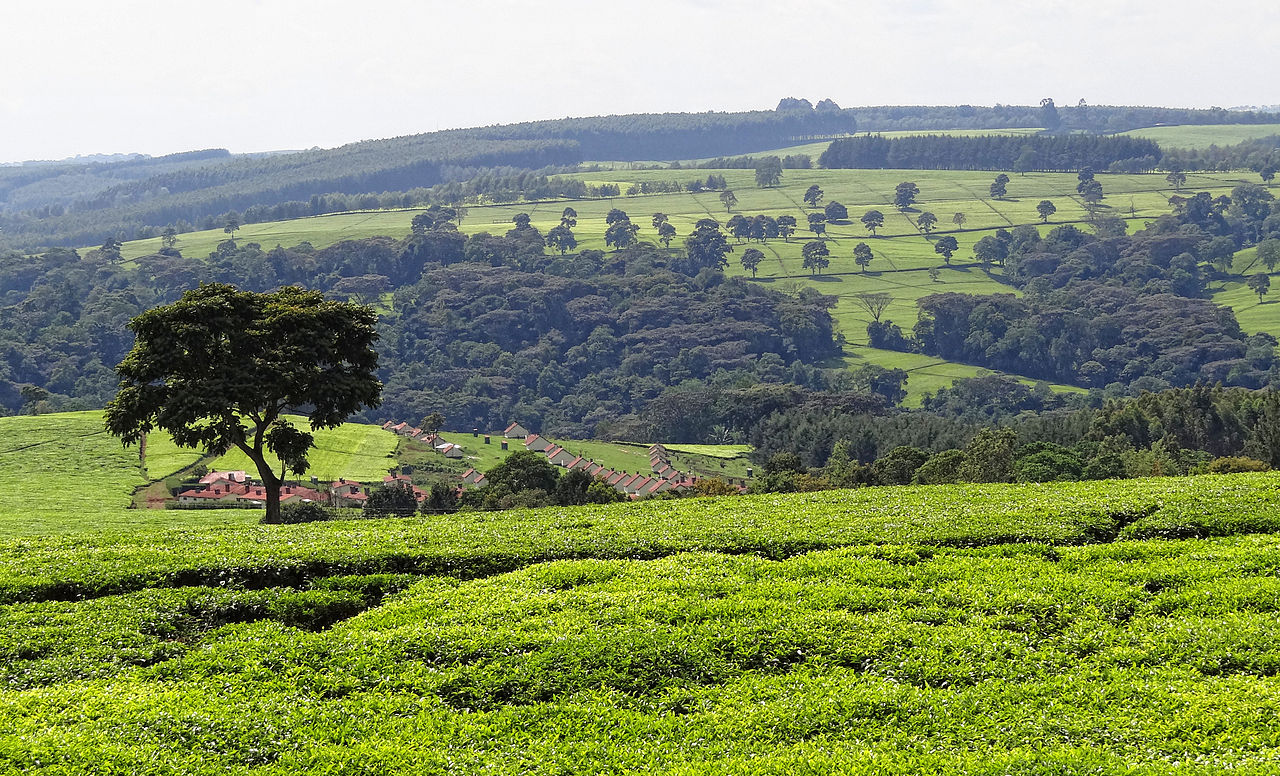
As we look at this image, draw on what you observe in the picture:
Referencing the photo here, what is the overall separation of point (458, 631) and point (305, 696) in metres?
2.82

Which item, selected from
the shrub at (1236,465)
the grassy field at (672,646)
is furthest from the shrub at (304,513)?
the shrub at (1236,465)

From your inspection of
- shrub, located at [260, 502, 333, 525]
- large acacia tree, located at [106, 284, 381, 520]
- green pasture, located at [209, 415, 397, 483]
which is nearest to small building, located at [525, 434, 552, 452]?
green pasture, located at [209, 415, 397, 483]

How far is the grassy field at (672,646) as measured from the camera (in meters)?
14.4

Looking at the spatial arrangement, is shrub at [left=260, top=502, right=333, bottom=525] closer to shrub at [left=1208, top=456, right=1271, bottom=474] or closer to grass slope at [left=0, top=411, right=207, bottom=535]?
grass slope at [left=0, top=411, right=207, bottom=535]

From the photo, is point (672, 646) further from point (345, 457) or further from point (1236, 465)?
point (345, 457)

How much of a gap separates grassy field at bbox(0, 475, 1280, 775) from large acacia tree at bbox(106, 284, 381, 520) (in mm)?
15766

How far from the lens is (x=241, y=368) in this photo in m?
40.9

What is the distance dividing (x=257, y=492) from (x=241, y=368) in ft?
145

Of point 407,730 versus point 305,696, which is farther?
point 305,696

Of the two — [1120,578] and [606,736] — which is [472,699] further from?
[1120,578]

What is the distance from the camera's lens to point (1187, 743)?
45.8 ft

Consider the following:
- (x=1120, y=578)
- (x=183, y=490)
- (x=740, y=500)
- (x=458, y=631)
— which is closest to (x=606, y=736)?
(x=458, y=631)

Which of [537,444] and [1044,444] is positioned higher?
[1044,444]

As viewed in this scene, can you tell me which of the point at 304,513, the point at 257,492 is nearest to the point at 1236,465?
the point at 304,513
